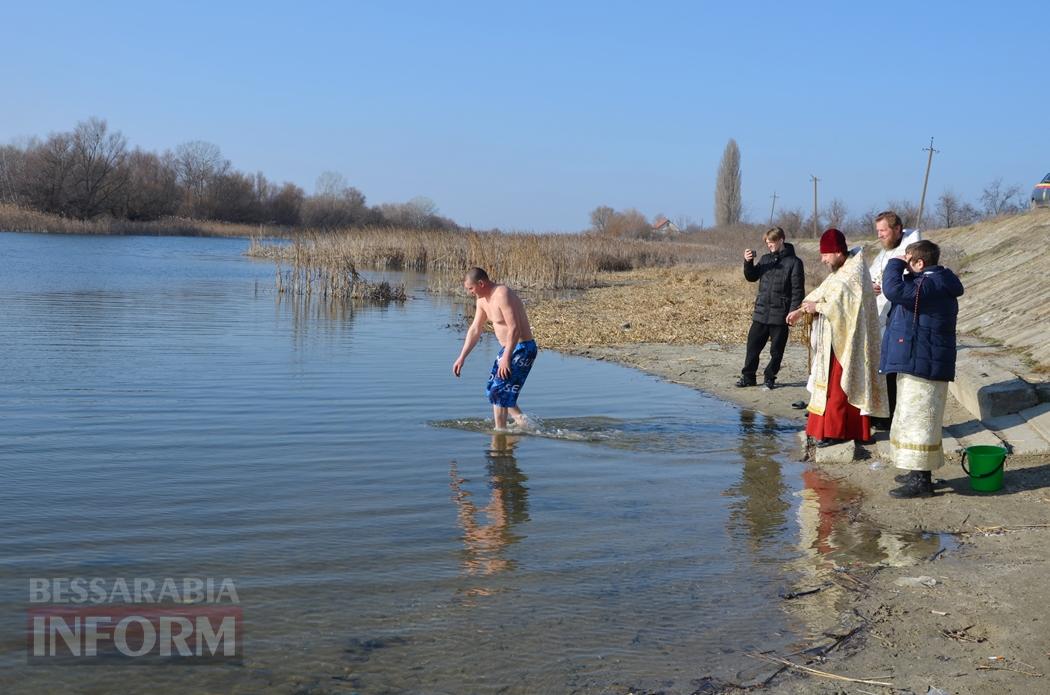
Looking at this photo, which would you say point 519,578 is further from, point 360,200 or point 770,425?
point 360,200

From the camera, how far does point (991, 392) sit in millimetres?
9047

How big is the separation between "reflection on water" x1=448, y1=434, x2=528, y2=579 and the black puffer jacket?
4288 mm

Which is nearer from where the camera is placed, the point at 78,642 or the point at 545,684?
the point at 545,684

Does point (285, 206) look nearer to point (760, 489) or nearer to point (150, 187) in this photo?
point (150, 187)

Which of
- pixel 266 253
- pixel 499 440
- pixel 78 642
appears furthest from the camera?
pixel 266 253

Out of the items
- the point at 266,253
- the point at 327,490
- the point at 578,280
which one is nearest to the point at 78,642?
Answer: the point at 327,490

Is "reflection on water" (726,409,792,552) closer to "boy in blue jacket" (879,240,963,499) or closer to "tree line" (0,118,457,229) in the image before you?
"boy in blue jacket" (879,240,963,499)

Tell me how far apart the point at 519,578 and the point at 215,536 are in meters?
2.00

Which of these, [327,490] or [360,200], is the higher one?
[360,200]

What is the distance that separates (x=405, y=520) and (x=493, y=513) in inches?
25.4

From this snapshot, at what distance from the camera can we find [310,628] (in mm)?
5008

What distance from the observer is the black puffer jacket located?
471 inches

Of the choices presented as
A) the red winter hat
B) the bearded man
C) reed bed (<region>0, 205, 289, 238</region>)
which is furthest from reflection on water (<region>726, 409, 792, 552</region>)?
reed bed (<region>0, 205, 289, 238</region>)

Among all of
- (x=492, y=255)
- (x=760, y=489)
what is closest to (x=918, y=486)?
(x=760, y=489)
